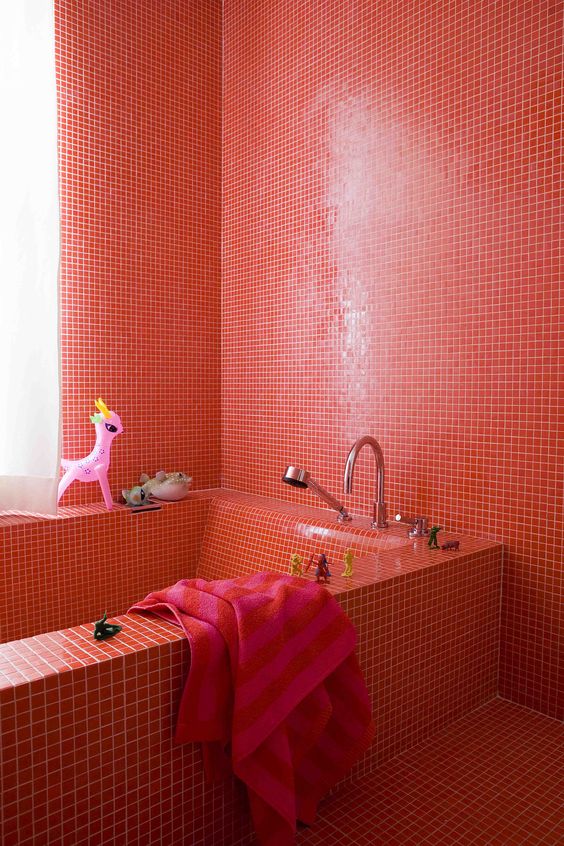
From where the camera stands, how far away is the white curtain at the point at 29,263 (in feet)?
7.66

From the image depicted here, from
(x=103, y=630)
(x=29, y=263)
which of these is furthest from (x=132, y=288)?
(x=103, y=630)

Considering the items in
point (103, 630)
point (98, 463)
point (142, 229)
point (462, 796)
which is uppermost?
point (142, 229)

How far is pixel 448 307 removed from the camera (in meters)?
2.10

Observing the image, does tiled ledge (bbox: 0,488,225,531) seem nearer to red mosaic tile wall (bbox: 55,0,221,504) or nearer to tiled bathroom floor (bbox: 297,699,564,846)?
red mosaic tile wall (bbox: 55,0,221,504)

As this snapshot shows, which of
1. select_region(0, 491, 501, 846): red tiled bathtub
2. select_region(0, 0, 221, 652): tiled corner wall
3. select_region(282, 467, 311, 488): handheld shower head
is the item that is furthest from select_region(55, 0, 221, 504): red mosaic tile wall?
select_region(0, 491, 501, 846): red tiled bathtub

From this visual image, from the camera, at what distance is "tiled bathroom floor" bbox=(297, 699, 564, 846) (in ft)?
4.34

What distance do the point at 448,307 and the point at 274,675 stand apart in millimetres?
1331

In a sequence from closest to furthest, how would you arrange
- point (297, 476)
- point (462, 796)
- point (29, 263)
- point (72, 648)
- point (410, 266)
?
point (72, 648) < point (462, 796) < point (297, 476) < point (410, 266) < point (29, 263)

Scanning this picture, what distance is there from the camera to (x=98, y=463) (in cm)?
257

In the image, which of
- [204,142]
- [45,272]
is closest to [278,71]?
[204,142]

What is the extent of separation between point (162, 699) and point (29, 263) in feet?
5.76

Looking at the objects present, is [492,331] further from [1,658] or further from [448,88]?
[1,658]

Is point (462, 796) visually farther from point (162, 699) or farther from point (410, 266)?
point (410, 266)

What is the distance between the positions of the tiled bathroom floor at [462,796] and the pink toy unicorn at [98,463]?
1.48 meters
